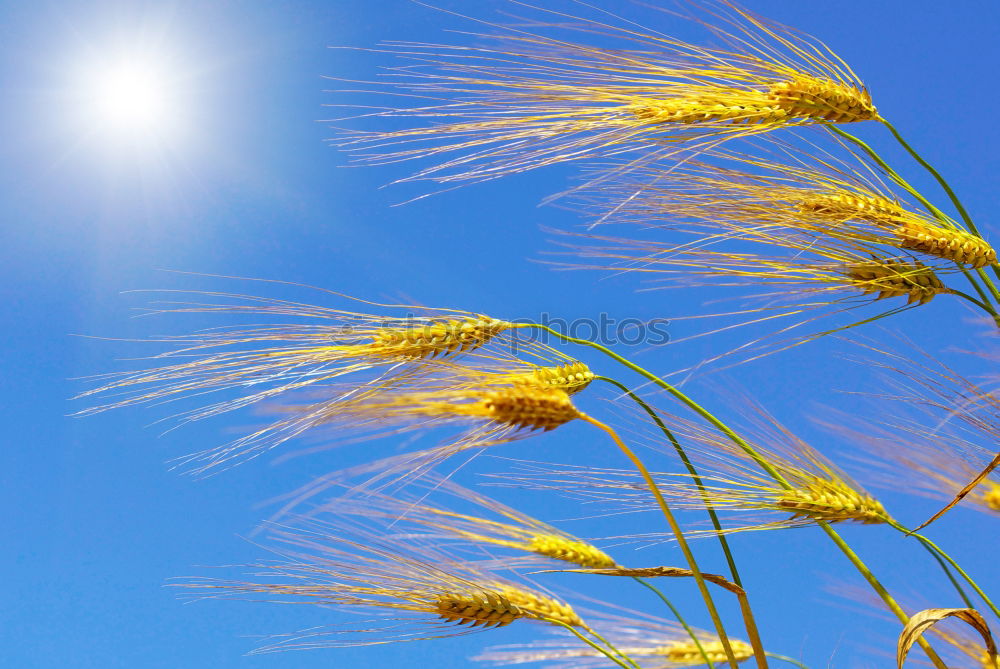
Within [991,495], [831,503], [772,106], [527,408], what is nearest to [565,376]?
[527,408]

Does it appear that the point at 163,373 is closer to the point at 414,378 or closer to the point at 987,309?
the point at 414,378

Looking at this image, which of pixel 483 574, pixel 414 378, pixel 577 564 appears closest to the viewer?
pixel 414 378

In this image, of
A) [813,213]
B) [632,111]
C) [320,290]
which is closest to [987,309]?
[813,213]

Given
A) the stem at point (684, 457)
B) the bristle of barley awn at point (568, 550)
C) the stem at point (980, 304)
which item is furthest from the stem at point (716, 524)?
the stem at point (980, 304)

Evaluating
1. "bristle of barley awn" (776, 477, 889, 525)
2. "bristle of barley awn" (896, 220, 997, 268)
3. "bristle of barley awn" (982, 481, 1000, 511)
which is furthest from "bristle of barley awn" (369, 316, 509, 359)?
"bristle of barley awn" (982, 481, 1000, 511)

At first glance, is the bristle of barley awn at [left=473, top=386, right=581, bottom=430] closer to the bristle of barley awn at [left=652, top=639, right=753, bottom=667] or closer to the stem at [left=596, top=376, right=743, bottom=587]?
the stem at [left=596, top=376, right=743, bottom=587]

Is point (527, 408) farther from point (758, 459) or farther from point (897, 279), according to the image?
point (897, 279)
